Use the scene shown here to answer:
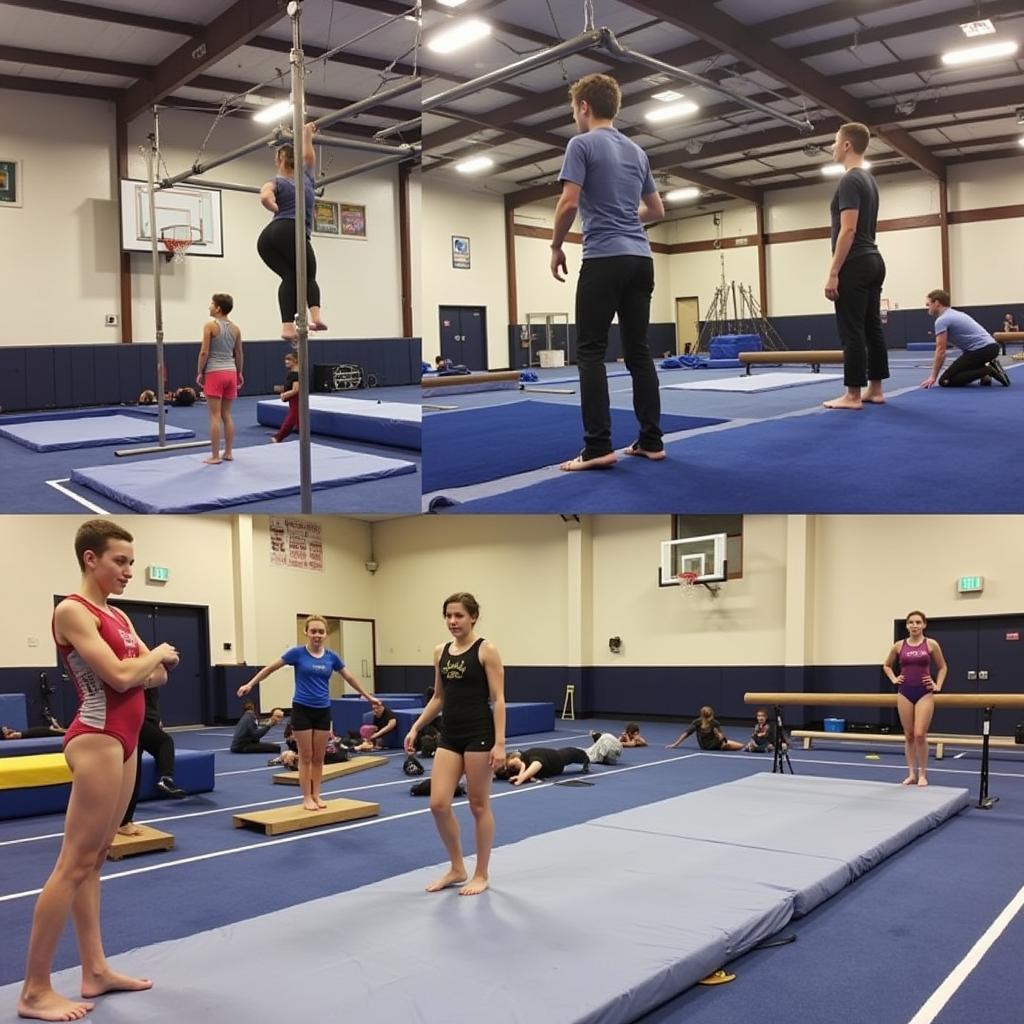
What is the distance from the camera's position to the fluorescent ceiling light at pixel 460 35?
6.17 meters

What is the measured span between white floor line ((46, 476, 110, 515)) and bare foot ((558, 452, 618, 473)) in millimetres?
2567

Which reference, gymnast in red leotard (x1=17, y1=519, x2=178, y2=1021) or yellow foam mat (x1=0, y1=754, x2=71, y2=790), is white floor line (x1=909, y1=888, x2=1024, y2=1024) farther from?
yellow foam mat (x1=0, y1=754, x2=71, y2=790)

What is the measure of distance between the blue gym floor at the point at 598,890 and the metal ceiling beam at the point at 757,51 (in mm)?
5753

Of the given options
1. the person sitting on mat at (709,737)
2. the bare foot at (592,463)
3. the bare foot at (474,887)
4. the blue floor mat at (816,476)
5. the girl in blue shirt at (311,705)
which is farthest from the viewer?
the person sitting on mat at (709,737)

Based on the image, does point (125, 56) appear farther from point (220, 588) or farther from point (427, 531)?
point (427, 531)

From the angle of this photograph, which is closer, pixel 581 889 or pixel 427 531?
pixel 581 889

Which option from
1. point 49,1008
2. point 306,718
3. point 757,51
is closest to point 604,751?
point 306,718

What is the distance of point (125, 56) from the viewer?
8812 millimetres

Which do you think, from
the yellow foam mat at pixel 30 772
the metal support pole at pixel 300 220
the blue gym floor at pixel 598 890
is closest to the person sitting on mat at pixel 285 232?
the metal support pole at pixel 300 220

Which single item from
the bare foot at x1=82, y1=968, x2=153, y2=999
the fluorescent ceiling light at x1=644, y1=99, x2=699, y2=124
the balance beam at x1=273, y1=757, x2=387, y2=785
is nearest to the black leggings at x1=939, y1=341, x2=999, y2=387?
the fluorescent ceiling light at x1=644, y1=99, x2=699, y2=124

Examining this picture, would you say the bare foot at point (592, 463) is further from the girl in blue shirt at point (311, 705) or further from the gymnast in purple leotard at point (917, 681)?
the gymnast in purple leotard at point (917, 681)

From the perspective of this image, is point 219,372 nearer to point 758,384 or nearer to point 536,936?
point 536,936

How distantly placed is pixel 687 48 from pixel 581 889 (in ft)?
22.2

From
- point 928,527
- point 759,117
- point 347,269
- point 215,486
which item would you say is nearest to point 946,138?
point 759,117
